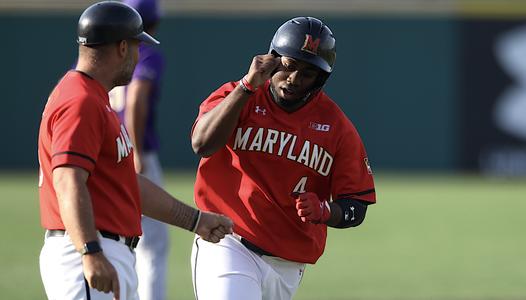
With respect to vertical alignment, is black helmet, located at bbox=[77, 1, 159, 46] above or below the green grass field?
above

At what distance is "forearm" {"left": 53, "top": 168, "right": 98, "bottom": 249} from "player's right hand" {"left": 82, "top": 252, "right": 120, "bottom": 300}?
0.23 ft

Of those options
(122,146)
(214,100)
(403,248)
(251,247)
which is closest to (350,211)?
(251,247)

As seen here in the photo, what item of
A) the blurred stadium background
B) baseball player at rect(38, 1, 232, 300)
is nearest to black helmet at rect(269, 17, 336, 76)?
baseball player at rect(38, 1, 232, 300)

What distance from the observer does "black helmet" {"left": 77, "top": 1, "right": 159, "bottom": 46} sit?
16.4ft

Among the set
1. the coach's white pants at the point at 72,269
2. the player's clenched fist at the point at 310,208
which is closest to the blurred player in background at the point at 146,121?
the player's clenched fist at the point at 310,208

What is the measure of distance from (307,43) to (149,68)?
2.59m

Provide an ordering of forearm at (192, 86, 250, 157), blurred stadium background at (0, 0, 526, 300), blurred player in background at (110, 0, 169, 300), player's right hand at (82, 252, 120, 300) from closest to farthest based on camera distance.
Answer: player's right hand at (82, 252, 120, 300) → forearm at (192, 86, 250, 157) → blurred player in background at (110, 0, 169, 300) → blurred stadium background at (0, 0, 526, 300)

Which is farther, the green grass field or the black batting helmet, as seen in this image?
the green grass field

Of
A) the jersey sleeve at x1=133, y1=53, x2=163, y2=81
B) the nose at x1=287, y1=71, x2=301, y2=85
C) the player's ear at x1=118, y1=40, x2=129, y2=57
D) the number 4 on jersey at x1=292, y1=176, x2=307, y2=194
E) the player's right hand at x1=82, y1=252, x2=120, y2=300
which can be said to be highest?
the player's ear at x1=118, y1=40, x2=129, y2=57

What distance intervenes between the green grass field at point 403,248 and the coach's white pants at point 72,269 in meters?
4.75

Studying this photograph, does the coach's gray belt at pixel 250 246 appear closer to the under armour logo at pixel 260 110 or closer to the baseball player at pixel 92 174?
the under armour logo at pixel 260 110

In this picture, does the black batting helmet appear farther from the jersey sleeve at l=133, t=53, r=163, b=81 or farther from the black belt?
the jersey sleeve at l=133, t=53, r=163, b=81

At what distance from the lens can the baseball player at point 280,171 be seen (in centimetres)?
588

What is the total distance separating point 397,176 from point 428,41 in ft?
9.75
